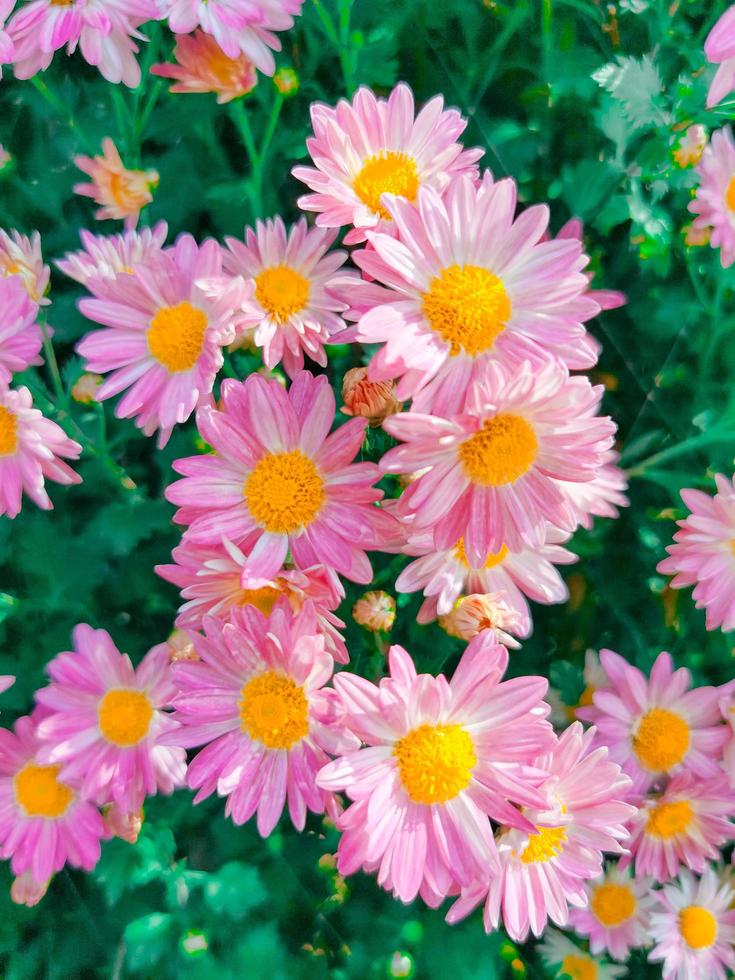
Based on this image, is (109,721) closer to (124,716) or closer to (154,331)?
(124,716)

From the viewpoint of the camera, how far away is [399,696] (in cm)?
55

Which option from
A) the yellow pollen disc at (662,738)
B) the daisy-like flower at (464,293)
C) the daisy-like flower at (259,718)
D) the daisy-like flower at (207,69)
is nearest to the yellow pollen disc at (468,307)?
the daisy-like flower at (464,293)

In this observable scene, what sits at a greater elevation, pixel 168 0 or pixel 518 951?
pixel 168 0

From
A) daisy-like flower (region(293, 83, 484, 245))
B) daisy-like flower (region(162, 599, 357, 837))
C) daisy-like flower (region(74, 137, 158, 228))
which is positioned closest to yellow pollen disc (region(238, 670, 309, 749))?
daisy-like flower (region(162, 599, 357, 837))

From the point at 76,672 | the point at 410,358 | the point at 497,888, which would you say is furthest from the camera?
the point at 76,672

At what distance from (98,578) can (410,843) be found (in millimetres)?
410

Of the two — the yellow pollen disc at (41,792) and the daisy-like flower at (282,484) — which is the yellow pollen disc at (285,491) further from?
the yellow pollen disc at (41,792)

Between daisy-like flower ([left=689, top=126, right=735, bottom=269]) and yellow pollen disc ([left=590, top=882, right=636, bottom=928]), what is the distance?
63 centimetres

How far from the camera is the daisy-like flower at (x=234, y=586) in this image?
0.55m

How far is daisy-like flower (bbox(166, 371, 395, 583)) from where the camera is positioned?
1.85ft

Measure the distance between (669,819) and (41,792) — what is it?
0.58 meters

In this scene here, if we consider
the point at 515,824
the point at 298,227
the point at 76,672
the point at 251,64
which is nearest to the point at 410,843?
the point at 515,824

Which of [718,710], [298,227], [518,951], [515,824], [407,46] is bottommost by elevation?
[518,951]

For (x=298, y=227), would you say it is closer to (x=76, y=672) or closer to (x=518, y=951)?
(x=76, y=672)
